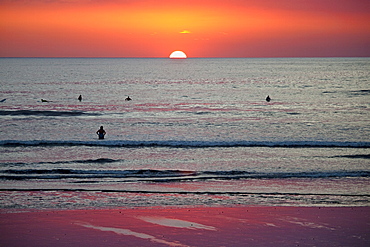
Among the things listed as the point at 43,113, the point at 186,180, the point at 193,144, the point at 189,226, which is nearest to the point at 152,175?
the point at 186,180

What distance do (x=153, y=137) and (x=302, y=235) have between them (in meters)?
20.7

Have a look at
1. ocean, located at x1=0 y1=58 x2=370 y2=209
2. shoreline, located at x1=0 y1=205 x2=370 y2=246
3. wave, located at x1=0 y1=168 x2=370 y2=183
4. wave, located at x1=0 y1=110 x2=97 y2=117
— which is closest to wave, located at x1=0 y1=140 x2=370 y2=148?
ocean, located at x1=0 y1=58 x2=370 y2=209

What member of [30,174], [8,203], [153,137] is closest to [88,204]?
[8,203]

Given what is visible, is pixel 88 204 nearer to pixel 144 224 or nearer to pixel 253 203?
pixel 144 224

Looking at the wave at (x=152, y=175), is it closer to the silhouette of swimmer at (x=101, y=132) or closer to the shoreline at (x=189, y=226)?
the shoreline at (x=189, y=226)

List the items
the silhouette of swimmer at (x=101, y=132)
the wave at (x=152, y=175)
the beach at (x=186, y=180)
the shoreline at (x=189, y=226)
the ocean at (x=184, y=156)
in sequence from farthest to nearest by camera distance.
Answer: the silhouette of swimmer at (x=101, y=132), the wave at (x=152, y=175), the ocean at (x=184, y=156), the beach at (x=186, y=180), the shoreline at (x=189, y=226)

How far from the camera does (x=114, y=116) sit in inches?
1761

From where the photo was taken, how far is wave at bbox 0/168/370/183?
62.6ft

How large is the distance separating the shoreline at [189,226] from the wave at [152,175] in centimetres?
506

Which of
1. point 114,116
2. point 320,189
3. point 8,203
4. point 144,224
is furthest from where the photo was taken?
point 114,116

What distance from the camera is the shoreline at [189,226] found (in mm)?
11008

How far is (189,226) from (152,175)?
7.96 metres

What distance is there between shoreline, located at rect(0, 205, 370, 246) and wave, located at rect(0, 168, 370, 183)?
199 inches

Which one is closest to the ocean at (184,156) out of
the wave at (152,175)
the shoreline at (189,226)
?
the wave at (152,175)
